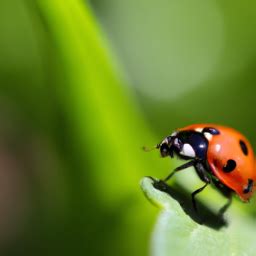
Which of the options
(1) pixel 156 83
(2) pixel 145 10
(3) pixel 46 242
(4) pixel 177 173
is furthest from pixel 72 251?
(2) pixel 145 10

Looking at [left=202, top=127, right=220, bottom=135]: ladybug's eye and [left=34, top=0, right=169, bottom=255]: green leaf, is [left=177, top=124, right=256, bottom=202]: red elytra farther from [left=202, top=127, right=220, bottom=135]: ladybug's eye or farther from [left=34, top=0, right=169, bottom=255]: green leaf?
[left=34, top=0, right=169, bottom=255]: green leaf

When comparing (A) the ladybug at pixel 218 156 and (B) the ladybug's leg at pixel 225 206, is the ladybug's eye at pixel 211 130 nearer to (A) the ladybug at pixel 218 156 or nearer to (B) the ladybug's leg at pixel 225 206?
(A) the ladybug at pixel 218 156

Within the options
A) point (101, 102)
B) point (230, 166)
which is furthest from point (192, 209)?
point (101, 102)

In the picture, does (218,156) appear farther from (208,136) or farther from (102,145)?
(102,145)

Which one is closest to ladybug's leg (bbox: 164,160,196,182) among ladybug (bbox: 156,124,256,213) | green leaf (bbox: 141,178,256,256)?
ladybug (bbox: 156,124,256,213)

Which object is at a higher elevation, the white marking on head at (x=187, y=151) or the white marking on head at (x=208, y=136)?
the white marking on head at (x=208, y=136)

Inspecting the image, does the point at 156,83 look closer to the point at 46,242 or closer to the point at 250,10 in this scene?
the point at 250,10

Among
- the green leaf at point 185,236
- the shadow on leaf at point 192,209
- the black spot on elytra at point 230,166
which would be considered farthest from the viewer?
the black spot on elytra at point 230,166

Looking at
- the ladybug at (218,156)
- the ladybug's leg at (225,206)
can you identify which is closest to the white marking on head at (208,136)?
the ladybug at (218,156)
